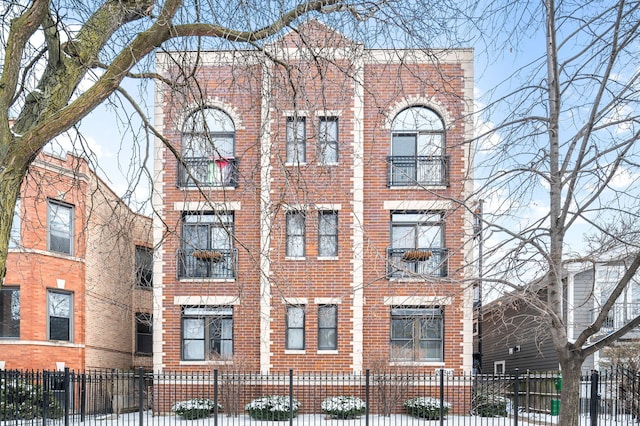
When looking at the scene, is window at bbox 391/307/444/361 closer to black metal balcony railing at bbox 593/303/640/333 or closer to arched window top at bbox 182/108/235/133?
black metal balcony railing at bbox 593/303/640/333

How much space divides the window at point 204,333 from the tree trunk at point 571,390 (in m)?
13.7

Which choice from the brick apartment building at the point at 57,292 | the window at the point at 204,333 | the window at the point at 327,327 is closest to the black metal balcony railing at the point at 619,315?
the window at the point at 327,327

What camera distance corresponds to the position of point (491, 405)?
16.8 metres

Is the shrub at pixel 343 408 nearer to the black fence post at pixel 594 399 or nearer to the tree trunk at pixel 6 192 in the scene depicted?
the black fence post at pixel 594 399

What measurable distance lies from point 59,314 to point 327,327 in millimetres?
9461

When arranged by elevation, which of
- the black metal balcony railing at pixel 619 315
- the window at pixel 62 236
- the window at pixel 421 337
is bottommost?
the window at pixel 421 337

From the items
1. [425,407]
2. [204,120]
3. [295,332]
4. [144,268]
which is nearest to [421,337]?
[425,407]

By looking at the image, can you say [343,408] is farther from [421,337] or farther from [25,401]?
[25,401]

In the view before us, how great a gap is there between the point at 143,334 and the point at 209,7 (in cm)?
2152

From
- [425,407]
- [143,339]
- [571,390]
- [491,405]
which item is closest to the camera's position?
[571,390]

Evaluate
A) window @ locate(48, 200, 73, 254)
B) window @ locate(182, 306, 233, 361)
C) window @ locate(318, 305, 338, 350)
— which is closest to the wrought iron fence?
window @ locate(182, 306, 233, 361)

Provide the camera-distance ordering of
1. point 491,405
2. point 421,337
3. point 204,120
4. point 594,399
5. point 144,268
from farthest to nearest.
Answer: point 421,337, point 491,405, point 594,399, point 144,268, point 204,120

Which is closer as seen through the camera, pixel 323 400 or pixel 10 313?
pixel 323 400

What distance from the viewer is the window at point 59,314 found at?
63.2ft
